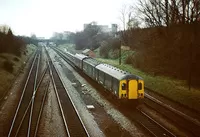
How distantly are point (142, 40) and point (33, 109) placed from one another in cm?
2489

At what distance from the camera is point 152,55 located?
3806 cm

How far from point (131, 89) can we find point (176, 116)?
12.0 feet

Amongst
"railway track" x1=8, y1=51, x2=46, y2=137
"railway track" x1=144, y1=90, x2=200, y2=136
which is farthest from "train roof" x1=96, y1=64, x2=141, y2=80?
"railway track" x1=8, y1=51, x2=46, y2=137

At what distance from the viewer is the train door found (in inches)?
800

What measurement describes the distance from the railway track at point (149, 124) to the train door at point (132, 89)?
1.17m

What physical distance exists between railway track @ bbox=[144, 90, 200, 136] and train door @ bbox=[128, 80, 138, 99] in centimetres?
208

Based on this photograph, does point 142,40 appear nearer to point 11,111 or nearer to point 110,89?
point 110,89

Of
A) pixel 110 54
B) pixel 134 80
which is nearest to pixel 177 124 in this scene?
pixel 134 80

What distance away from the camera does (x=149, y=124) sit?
17438mm

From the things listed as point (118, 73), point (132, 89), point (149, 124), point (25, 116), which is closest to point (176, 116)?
point (149, 124)

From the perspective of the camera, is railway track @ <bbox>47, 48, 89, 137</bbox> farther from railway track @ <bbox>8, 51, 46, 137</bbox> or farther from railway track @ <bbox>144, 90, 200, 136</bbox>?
railway track @ <bbox>144, 90, 200, 136</bbox>

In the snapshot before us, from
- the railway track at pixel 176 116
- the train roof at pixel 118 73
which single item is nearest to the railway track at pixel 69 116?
the train roof at pixel 118 73

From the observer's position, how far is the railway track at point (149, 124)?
15734 mm

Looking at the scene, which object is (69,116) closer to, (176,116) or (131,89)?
(131,89)
